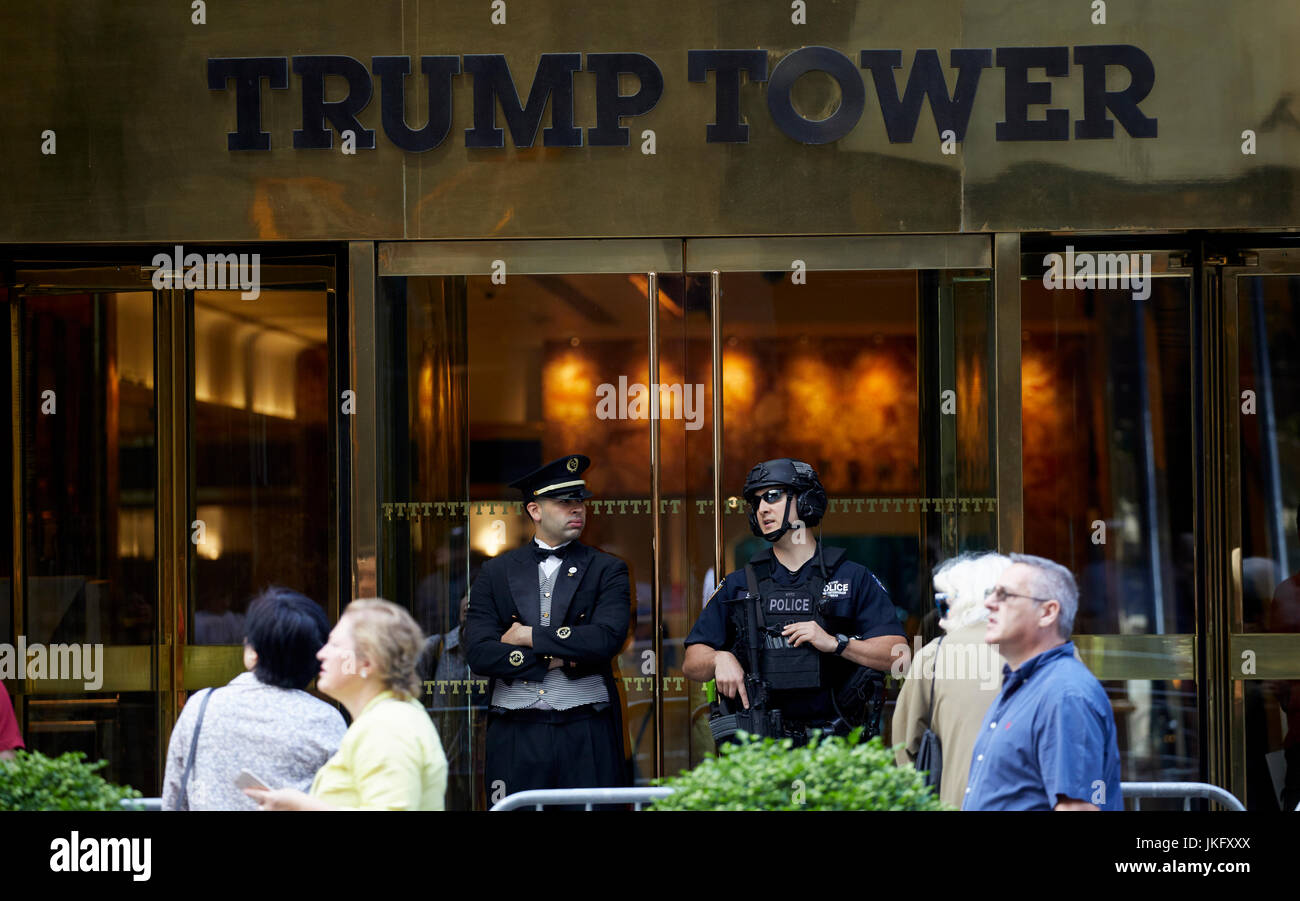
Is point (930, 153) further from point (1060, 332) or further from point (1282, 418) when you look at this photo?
point (1282, 418)

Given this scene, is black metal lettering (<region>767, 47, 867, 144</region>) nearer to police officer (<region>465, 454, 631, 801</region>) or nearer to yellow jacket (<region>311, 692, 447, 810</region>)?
police officer (<region>465, 454, 631, 801</region>)

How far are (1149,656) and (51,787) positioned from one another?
5186mm

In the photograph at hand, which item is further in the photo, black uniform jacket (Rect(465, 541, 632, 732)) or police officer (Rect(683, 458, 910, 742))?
black uniform jacket (Rect(465, 541, 632, 732))

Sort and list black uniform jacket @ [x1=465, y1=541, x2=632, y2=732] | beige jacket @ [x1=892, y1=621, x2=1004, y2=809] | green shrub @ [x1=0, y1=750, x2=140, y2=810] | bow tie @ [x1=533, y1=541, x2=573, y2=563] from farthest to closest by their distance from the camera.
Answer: bow tie @ [x1=533, y1=541, x2=573, y2=563] < black uniform jacket @ [x1=465, y1=541, x2=632, y2=732] < green shrub @ [x1=0, y1=750, x2=140, y2=810] < beige jacket @ [x1=892, y1=621, x2=1004, y2=809]

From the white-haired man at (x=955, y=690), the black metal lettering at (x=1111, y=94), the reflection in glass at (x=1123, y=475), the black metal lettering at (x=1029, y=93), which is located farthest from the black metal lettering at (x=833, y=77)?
the white-haired man at (x=955, y=690)

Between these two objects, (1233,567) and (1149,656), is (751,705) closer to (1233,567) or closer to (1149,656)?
(1149,656)

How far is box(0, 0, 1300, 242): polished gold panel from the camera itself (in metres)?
7.05

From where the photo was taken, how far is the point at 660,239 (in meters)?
7.17

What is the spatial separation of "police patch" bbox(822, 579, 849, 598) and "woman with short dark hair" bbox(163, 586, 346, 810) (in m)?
2.41

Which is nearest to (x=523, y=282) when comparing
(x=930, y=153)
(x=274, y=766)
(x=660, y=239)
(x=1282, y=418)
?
(x=660, y=239)

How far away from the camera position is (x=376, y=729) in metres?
4.42

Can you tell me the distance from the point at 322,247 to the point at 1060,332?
3.83m

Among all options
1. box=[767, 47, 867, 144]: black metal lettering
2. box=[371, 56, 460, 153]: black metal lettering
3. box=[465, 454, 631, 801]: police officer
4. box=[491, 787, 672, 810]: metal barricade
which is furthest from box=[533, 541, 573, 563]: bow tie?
box=[767, 47, 867, 144]: black metal lettering

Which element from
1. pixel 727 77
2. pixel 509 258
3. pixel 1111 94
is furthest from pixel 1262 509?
pixel 509 258
